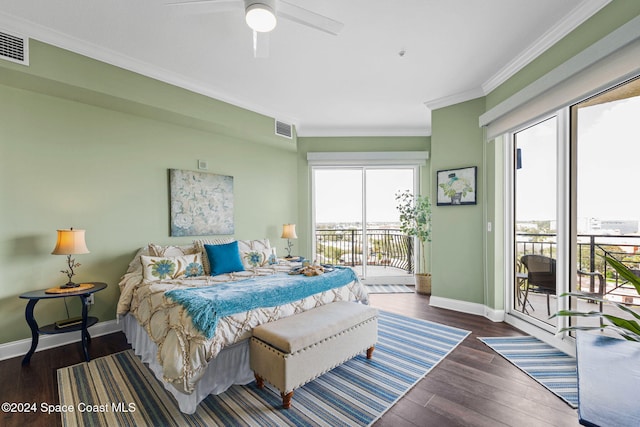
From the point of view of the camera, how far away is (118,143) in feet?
10.6

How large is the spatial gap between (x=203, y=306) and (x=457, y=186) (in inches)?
132

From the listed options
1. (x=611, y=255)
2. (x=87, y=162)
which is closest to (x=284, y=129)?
(x=87, y=162)

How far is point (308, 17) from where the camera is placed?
1.90 metres

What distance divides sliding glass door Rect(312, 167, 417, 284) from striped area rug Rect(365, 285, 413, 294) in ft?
0.54

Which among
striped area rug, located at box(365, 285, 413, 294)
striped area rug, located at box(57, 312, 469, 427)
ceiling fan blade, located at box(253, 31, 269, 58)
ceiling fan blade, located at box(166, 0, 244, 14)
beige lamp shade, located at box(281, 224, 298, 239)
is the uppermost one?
ceiling fan blade, located at box(166, 0, 244, 14)

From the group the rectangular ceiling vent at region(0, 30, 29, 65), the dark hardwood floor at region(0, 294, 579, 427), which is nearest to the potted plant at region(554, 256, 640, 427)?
the dark hardwood floor at region(0, 294, 579, 427)

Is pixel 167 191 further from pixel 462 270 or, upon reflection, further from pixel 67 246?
pixel 462 270

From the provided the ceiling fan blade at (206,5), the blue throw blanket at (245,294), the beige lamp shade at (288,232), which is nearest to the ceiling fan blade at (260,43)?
the ceiling fan blade at (206,5)

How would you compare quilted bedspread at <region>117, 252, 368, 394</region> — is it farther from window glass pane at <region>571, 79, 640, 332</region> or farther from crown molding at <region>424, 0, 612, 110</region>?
crown molding at <region>424, 0, 612, 110</region>

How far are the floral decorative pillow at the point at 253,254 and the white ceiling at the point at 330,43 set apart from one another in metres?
1.94

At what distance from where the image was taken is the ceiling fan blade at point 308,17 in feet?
6.06

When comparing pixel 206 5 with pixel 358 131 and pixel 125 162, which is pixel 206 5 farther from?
pixel 358 131

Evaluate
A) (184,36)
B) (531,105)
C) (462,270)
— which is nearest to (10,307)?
(184,36)

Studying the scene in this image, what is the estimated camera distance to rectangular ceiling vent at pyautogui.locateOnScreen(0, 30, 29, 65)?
7.58ft
